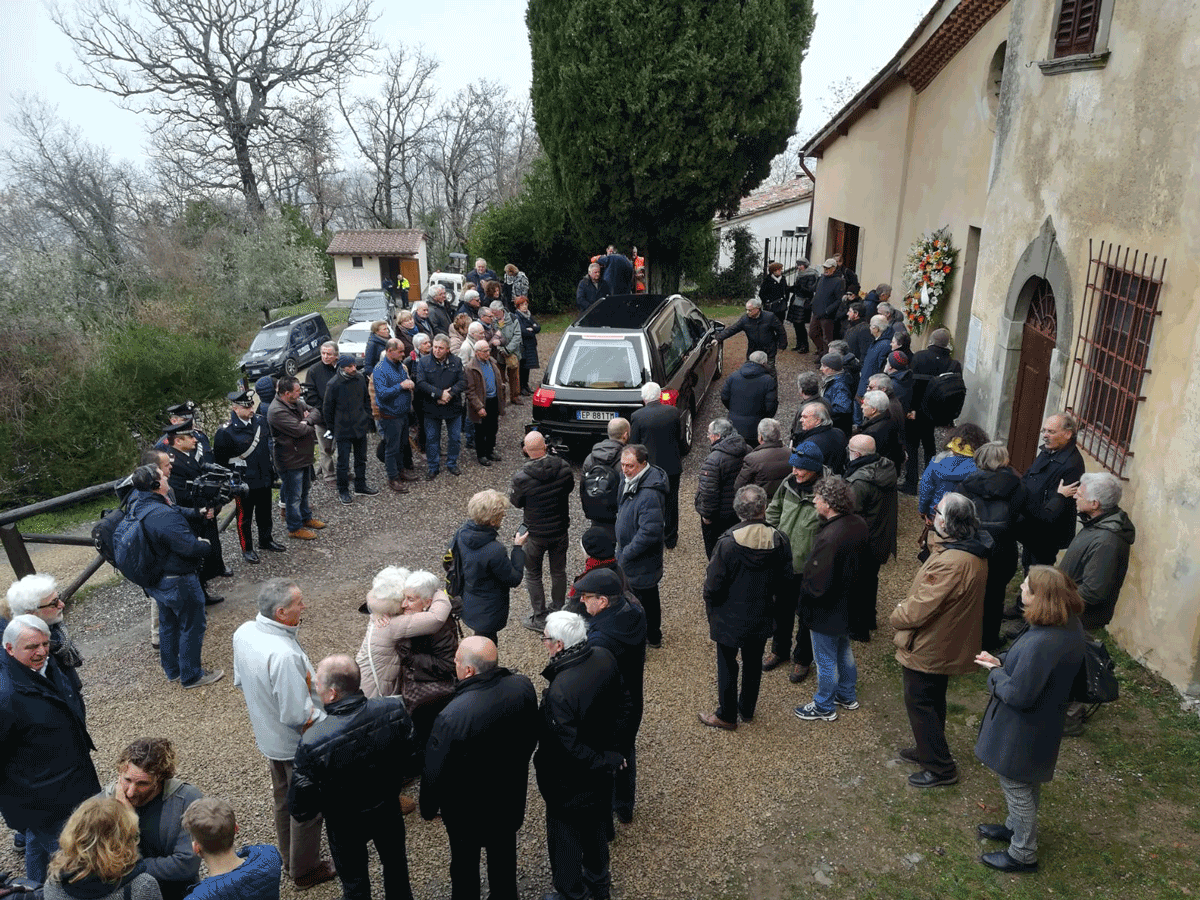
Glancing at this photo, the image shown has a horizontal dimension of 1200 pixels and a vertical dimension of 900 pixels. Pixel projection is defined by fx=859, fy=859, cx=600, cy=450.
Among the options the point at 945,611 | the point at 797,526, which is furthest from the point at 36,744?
the point at 945,611

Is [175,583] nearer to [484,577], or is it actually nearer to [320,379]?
[484,577]

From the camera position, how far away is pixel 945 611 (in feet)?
15.5

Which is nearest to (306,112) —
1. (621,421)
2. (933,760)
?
(621,421)

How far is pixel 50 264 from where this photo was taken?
25.5 metres

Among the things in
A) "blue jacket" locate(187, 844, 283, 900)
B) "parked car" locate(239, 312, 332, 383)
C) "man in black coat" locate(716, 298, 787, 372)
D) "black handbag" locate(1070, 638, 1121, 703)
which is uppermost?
"man in black coat" locate(716, 298, 787, 372)

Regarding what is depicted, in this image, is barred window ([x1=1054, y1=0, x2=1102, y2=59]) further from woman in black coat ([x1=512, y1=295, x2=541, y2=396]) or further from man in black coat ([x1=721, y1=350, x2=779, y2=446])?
woman in black coat ([x1=512, y1=295, x2=541, y2=396])

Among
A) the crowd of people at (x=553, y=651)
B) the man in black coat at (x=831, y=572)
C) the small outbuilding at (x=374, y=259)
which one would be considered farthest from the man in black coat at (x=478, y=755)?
the small outbuilding at (x=374, y=259)

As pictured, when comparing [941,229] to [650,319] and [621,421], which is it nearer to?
[650,319]

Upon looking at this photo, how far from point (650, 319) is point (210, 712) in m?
6.95

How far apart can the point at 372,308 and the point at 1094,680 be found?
83.8ft

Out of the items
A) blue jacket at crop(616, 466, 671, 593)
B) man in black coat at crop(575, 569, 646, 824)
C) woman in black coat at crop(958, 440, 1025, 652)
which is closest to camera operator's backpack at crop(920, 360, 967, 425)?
woman in black coat at crop(958, 440, 1025, 652)

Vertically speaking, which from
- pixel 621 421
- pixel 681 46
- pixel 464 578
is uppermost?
pixel 681 46

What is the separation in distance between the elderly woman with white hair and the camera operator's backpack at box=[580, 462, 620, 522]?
11.8 ft

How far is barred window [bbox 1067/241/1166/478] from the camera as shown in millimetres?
6320
